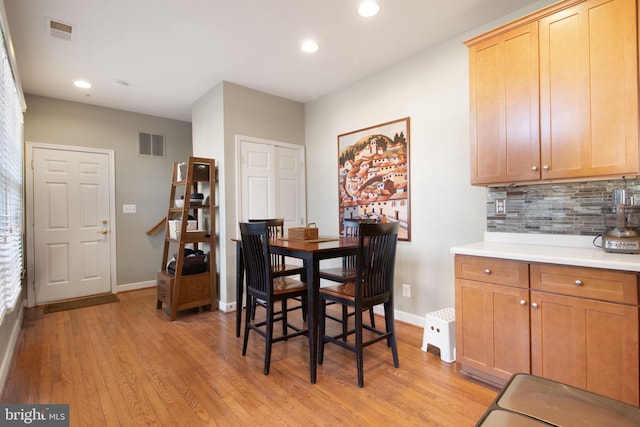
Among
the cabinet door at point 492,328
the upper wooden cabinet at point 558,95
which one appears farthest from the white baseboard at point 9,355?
the upper wooden cabinet at point 558,95

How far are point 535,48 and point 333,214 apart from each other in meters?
2.53

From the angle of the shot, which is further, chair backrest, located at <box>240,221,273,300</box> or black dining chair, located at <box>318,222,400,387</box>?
chair backrest, located at <box>240,221,273,300</box>

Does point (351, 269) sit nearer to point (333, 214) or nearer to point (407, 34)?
point (333, 214)

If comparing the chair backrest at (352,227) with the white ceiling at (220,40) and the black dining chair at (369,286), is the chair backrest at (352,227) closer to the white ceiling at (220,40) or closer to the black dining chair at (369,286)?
the black dining chair at (369,286)

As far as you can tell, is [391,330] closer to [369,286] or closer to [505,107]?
[369,286]

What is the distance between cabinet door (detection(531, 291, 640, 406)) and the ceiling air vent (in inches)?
152

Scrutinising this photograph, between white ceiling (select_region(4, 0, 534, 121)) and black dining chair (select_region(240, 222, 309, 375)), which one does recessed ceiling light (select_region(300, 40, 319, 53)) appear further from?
black dining chair (select_region(240, 222, 309, 375))

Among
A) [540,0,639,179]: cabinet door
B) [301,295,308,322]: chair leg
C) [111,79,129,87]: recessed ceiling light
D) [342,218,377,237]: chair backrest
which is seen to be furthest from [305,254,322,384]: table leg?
[111,79,129,87]: recessed ceiling light

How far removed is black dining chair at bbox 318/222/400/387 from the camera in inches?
81.4

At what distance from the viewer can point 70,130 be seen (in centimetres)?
426

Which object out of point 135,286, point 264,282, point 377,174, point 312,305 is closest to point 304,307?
point 264,282

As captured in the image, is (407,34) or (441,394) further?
(407,34)

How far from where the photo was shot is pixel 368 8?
7.92 ft

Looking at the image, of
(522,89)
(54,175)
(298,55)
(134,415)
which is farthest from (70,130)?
(522,89)
